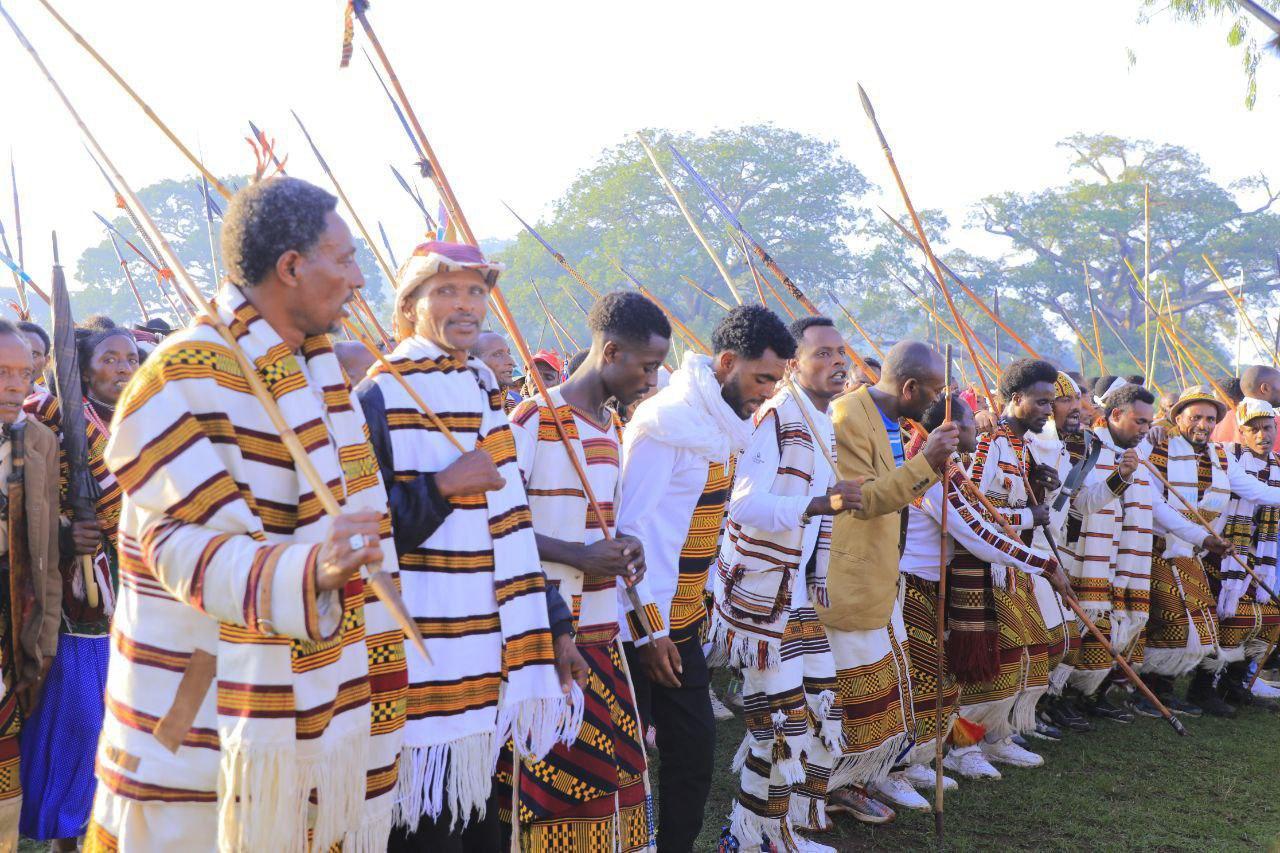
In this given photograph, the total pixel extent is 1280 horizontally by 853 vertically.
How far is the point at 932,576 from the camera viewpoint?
6.02 meters

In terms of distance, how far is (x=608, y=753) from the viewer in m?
3.64

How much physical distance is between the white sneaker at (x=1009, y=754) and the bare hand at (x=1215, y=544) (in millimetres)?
2083

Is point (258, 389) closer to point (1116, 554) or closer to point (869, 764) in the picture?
point (869, 764)

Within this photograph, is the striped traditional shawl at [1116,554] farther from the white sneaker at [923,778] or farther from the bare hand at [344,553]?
the bare hand at [344,553]

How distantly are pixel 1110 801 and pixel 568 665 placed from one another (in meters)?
3.77

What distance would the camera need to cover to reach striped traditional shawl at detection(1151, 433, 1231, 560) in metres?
7.90

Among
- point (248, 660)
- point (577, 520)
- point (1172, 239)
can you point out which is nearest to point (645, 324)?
point (577, 520)

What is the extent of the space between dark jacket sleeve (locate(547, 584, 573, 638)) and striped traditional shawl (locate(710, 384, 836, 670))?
4.82ft

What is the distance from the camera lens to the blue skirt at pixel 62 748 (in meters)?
4.11

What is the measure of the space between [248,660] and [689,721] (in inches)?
88.0

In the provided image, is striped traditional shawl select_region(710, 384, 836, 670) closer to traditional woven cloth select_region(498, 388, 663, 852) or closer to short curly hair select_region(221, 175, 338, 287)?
traditional woven cloth select_region(498, 388, 663, 852)

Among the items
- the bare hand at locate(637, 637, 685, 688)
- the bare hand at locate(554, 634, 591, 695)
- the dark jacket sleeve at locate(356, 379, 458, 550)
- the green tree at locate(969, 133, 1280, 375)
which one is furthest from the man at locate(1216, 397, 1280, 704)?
the green tree at locate(969, 133, 1280, 375)

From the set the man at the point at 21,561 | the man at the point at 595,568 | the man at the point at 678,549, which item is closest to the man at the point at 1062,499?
the man at the point at 678,549

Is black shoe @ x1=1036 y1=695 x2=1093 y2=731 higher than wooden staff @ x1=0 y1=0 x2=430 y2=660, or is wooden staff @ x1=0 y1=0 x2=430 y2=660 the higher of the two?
wooden staff @ x1=0 y1=0 x2=430 y2=660
